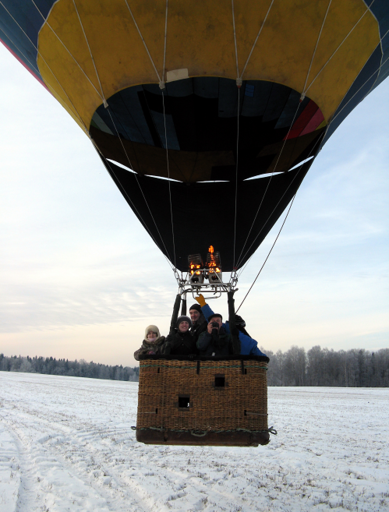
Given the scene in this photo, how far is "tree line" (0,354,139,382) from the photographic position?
88.8 m

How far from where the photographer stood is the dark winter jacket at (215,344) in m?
3.89

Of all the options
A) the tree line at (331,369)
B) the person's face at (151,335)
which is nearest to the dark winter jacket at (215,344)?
the person's face at (151,335)

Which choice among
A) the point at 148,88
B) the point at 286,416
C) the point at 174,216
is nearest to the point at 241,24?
the point at 148,88

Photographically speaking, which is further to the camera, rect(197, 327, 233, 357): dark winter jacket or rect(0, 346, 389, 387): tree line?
rect(0, 346, 389, 387): tree line

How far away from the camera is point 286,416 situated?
458 inches

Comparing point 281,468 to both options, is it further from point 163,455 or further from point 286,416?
point 286,416

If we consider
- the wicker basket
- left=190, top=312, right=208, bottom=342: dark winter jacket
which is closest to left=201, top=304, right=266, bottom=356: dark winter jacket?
the wicker basket

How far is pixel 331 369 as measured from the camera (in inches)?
2441

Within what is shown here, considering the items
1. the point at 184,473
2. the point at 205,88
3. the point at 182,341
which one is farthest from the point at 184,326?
the point at 205,88

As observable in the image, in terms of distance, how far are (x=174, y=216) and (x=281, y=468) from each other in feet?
14.8

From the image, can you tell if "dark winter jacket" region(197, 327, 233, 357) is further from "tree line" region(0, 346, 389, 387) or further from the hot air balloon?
"tree line" region(0, 346, 389, 387)

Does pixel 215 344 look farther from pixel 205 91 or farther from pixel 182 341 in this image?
pixel 205 91

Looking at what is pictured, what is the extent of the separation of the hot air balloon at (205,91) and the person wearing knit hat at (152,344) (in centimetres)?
272

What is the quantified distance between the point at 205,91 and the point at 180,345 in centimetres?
374
